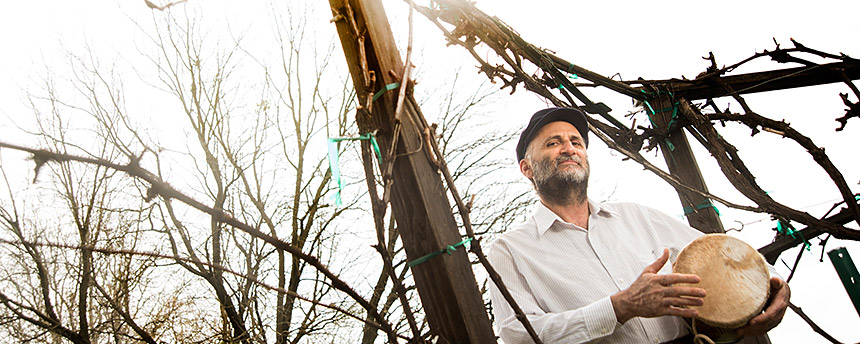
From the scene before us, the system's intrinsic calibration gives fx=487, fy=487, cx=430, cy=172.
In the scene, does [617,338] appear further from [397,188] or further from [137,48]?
[137,48]

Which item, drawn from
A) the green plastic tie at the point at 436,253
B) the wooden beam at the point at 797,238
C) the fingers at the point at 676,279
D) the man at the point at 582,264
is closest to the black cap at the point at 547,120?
the man at the point at 582,264

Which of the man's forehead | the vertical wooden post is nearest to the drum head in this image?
the man's forehead

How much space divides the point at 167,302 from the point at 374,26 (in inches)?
325

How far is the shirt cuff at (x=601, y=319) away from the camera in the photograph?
Answer: 1376 millimetres

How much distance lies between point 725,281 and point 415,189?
96 centimetres

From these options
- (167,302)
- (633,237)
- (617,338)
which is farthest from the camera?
(167,302)

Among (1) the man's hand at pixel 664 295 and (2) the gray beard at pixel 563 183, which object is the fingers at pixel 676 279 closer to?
(1) the man's hand at pixel 664 295

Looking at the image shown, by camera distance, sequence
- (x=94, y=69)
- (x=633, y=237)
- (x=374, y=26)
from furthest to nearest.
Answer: (x=94, y=69)
(x=633, y=237)
(x=374, y=26)

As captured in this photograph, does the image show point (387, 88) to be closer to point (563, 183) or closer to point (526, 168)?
point (563, 183)

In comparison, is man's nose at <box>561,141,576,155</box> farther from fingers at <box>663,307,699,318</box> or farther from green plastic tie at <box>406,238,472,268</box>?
green plastic tie at <box>406,238,472,268</box>

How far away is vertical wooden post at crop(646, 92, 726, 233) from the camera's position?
262 centimetres

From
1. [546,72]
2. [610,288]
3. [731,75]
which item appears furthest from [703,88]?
[610,288]

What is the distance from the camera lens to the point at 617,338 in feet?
4.94

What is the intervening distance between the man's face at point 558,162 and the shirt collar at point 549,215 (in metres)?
0.06
